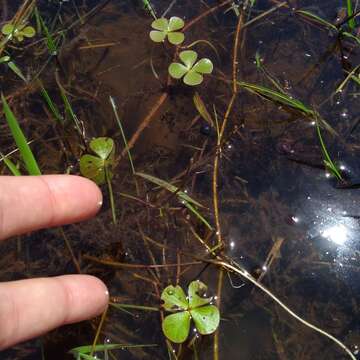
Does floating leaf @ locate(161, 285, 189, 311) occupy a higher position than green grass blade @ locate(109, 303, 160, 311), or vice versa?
floating leaf @ locate(161, 285, 189, 311)

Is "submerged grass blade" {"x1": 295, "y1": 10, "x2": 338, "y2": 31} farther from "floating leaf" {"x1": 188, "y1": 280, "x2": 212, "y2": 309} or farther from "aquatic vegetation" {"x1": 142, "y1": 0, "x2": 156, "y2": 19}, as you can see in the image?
"floating leaf" {"x1": 188, "y1": 280, "x2": 212, "y2": 309}

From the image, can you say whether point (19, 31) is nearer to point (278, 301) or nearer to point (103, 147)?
point (103, 147)

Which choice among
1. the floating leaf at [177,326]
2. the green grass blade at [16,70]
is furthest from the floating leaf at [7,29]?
the floating leaf at [177,326]

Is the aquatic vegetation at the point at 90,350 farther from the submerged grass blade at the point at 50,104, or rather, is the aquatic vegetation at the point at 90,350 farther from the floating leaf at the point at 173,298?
the submerged grass blade at the point at 50,104

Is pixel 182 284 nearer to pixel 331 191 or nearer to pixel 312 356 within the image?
pixel 312 356

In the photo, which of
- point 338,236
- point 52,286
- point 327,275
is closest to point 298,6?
point 338,236

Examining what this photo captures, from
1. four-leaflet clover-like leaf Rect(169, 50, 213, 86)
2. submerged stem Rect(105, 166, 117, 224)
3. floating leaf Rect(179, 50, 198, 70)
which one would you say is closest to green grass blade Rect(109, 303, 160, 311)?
submerged stem Rect(105, 166, 117, 224)

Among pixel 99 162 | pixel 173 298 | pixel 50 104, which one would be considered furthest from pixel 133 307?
pixel 50 104
